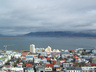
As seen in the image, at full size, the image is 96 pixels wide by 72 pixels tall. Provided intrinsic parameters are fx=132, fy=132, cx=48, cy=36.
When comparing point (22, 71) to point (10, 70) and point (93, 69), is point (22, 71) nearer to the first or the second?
point (10, 70)

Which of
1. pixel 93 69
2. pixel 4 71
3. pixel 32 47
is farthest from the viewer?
pixel 32 47

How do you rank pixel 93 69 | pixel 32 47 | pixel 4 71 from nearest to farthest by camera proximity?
1. pixel 4 71
2. pixel 93 69
3. pixel 32 47

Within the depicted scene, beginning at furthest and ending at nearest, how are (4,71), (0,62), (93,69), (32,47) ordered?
(32,47) < (0,62) < (93,69) < (4,71)

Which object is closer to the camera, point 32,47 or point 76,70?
point 76,70

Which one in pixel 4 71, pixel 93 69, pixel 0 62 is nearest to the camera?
pixel 4 71

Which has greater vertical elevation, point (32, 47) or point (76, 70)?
point (32, 47)

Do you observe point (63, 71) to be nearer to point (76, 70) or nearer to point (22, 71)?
point (76, 70)

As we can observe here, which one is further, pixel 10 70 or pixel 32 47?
pixel 32 47

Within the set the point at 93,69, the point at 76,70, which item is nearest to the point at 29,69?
the point at 76,70

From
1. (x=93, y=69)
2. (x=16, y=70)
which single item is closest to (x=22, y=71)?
(x=16, y=70)
